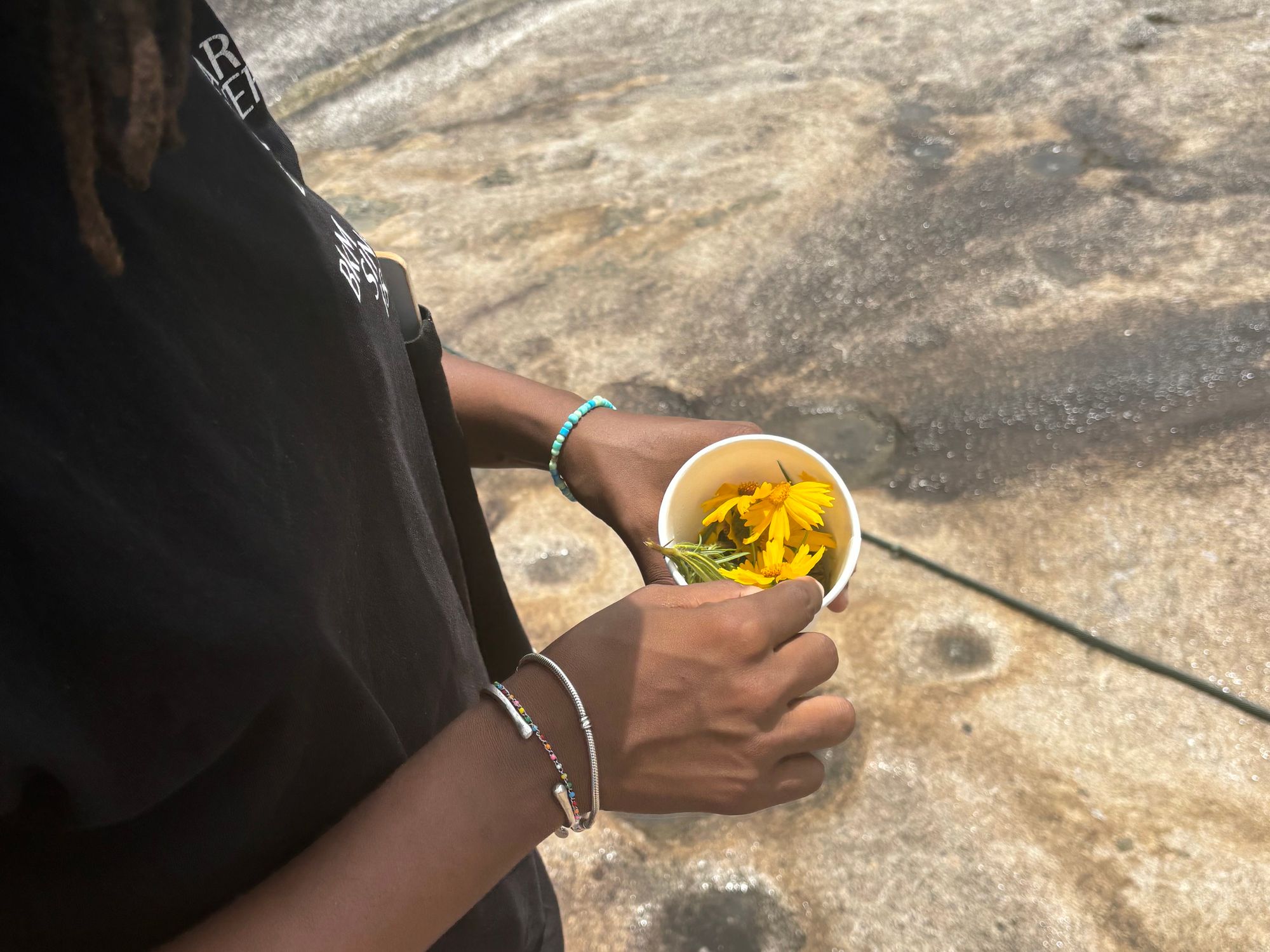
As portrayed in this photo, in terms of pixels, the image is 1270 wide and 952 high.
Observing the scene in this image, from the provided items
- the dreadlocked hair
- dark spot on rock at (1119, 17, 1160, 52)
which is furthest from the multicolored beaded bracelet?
dark spot on rock at (1119, 17, 1160, 52)

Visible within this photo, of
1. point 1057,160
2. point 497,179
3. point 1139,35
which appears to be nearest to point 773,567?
point 1057,160

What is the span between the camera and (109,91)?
545mm

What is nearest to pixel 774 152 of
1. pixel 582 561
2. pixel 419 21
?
pixel 582 561

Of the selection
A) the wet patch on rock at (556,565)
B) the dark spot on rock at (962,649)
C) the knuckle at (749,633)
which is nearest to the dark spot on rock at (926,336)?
the dark spot on rock at (962,649)

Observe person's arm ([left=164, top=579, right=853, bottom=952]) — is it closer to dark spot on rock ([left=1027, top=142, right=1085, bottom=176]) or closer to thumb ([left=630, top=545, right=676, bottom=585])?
thumb ([left=630, top=545, right=676, bottom=585])

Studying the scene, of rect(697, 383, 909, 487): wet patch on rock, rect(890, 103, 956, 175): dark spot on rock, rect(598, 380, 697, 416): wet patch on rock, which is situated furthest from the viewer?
rect(890, 103, 956, 175): dark spot on rock

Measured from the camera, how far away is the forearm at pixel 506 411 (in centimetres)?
117

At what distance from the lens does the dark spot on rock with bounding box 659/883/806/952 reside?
167cm

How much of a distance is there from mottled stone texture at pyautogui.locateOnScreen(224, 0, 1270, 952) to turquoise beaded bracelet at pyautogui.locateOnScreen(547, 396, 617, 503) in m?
0.93

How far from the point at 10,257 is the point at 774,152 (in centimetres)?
328

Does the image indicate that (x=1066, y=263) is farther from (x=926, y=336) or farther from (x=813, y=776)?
(x=813, y=776)

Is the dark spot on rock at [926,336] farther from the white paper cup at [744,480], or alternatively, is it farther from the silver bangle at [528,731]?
the silver bangle at [528,731]

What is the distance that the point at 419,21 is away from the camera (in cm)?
515

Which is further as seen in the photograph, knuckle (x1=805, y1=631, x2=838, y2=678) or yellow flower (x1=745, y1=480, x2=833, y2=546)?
yellow flower (x1=745, y1=480, x2=833, y2=546)
